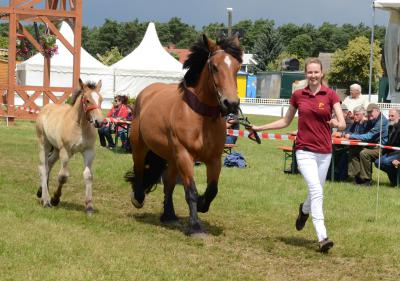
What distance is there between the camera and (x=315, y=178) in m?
6.39

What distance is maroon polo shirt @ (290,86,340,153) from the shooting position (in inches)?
253

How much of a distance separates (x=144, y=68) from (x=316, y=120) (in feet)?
101

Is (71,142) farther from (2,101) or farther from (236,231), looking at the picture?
(2,101)

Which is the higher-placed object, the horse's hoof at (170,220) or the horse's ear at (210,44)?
the horse's ear at (210,44)

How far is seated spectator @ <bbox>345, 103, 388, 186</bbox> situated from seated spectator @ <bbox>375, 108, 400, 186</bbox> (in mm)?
134

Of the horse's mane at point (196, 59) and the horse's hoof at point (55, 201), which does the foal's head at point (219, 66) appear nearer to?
the horse's mane at point (196, 59)

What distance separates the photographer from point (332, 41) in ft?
427

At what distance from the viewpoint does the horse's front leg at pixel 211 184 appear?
7195mm

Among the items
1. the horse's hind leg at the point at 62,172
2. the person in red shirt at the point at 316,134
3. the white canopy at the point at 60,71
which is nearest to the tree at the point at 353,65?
the white canopy at the point at 60,71

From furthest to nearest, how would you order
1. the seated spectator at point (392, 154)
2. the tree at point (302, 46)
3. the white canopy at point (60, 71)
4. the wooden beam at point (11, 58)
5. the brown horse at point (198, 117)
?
the tree at point (302, 46) → the white canopy at point (60, 71) → the wooden beam at point (11, 58) → the seated spectator at point (392, 154) → the brown horse at point (198, 117)

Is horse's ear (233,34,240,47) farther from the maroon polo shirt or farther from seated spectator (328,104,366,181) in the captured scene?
seated spectator (328,104,366,181)

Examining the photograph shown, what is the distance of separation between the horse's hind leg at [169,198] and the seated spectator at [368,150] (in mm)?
5190

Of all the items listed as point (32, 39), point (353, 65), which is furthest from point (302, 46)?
point (32, 39)

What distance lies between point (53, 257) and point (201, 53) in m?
2.94
